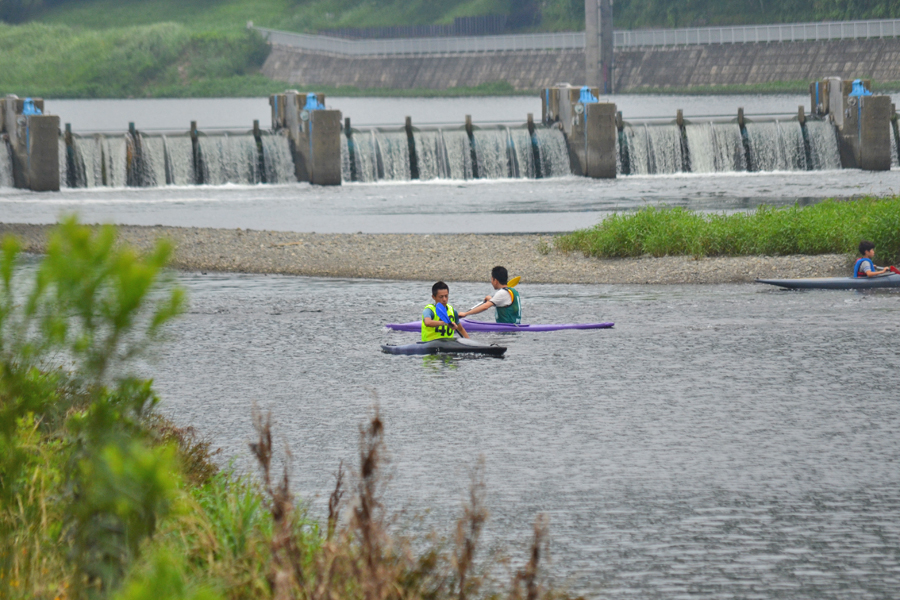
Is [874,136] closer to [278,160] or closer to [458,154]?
[458,154]

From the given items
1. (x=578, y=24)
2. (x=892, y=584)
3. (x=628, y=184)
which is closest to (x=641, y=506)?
(x=892, y=584)

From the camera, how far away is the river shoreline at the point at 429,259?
21828 millimetres

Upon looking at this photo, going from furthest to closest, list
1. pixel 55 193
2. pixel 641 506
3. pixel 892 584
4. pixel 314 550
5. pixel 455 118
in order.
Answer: pixel 455 118, pixel 55 193, pixel 641 506, pixel 892 584, pixel 314 550

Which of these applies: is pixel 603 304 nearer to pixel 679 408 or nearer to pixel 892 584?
pixel 679 408

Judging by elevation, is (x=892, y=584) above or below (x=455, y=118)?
below

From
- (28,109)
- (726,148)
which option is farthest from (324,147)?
(726,148)

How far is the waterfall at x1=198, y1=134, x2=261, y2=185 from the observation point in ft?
131

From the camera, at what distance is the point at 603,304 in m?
19.2

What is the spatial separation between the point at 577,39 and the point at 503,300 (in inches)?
2805

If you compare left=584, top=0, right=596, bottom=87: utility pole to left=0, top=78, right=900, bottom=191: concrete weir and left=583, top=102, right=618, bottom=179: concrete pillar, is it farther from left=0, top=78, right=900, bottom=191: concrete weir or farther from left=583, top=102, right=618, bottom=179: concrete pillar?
left=583, top=102, right=618, bottom=179: concrete pillar

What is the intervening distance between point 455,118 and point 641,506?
6373cm

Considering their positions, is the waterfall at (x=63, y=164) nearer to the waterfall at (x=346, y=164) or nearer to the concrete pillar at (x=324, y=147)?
the concrete pillar at (x=324, y=147)

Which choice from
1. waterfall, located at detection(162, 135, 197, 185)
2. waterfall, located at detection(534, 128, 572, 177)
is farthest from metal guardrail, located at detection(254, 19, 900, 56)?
waterfall, located at detection(162, 135, 197, 185)

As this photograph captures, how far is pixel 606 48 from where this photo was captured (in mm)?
75562
